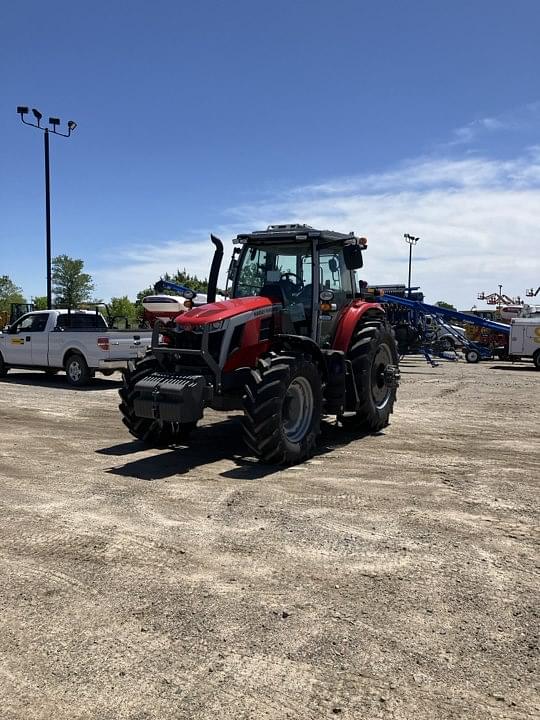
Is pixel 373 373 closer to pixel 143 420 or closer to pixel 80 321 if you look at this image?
pixel 143 420

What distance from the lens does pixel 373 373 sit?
9648 mm

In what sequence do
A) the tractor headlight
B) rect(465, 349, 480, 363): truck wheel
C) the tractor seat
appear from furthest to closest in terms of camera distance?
rect(465, 349, 480, 363): truck wheel → the tractor seat → the tractor headlight

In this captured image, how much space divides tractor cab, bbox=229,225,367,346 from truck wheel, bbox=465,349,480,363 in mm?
19337

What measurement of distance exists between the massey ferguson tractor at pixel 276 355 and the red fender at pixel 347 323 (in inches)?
0.7

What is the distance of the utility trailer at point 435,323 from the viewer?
2436cm

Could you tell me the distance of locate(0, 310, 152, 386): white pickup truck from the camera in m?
15.2

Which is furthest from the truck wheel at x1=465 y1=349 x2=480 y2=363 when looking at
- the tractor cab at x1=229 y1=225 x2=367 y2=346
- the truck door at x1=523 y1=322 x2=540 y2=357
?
the tractor cab at x1=229 y1=225 x2=367 y2=346

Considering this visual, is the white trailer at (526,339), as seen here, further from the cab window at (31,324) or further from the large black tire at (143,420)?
the large black tire at (143,420)

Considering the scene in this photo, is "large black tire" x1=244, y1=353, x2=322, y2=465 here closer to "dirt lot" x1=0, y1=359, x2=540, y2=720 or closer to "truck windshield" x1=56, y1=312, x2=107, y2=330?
"dirt lot" x1=0, y1=359, x2=540, y2=720

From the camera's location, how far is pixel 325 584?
13.6ft

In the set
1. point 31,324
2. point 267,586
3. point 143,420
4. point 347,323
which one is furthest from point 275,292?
point 31,324

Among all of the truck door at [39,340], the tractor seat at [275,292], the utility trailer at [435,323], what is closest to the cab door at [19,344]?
the truck door at [39,340]

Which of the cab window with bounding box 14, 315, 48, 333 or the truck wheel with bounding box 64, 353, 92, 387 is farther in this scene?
the cab window with bounding box 14, 315, 48, 333

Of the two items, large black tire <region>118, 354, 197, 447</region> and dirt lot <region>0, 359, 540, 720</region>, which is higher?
large black tire <region>118, 354, 197, 447</region>
